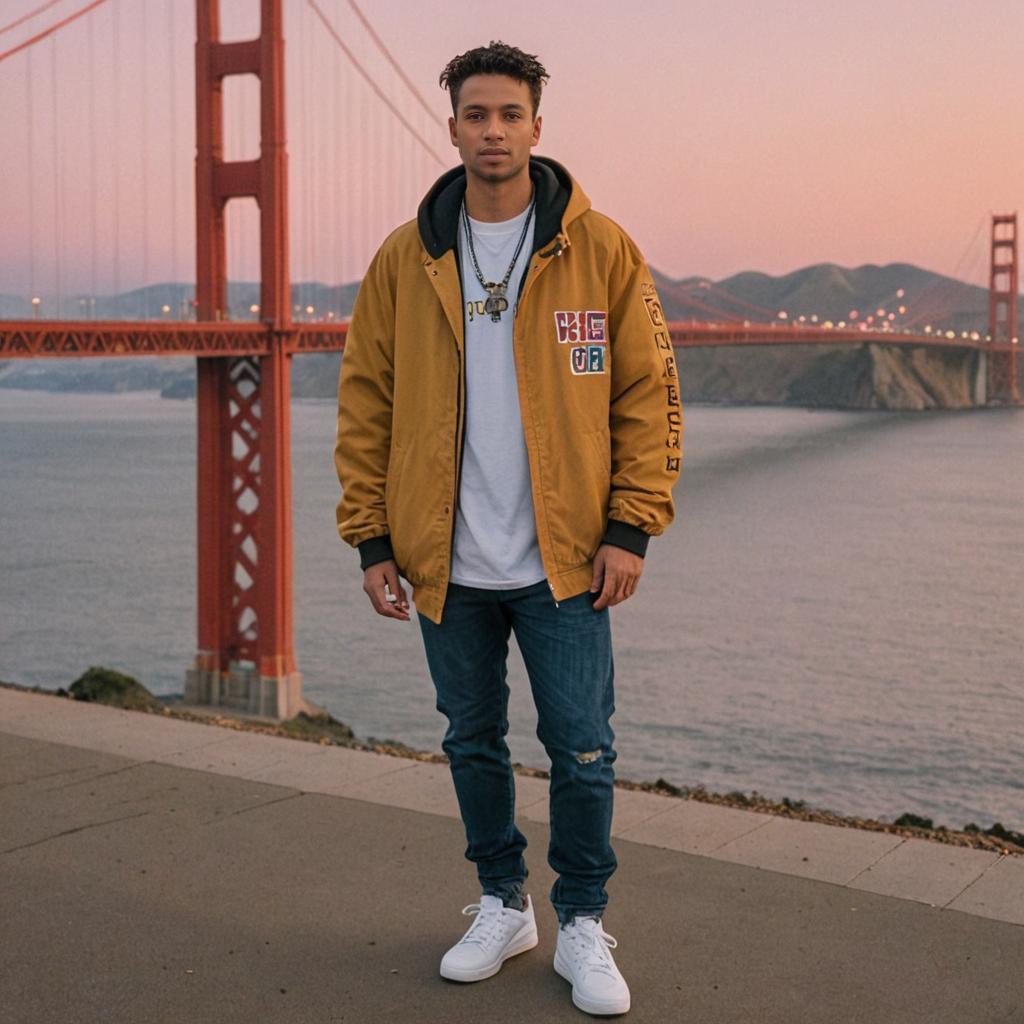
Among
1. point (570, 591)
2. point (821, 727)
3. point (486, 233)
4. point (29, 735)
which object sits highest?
point (486, 233)

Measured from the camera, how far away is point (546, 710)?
7.24 feet

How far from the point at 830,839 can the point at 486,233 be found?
1542 mm

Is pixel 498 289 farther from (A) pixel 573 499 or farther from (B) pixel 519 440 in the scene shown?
(A) pixel 573 499

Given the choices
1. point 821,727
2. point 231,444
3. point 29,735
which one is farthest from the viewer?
point 821,727

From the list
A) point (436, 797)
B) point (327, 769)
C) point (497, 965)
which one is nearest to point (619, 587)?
point (497, 965)

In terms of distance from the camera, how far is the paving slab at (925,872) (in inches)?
106

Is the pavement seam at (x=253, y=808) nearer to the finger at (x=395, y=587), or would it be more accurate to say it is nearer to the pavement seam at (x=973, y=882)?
the finger at (x=395, y=587)

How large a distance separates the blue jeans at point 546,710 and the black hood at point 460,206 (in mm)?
495

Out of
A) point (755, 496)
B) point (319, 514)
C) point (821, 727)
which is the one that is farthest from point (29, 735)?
point (755, 496)

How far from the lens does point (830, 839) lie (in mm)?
3057

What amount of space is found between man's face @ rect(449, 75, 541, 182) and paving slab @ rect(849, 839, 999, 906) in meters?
1.47

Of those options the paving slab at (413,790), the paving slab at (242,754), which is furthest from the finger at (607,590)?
the paving slab at (242,754)

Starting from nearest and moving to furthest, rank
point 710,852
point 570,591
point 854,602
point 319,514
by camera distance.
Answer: point 570,591 → point 710,852 → point 854,602 → point 319,514

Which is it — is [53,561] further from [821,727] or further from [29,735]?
[29,735]
